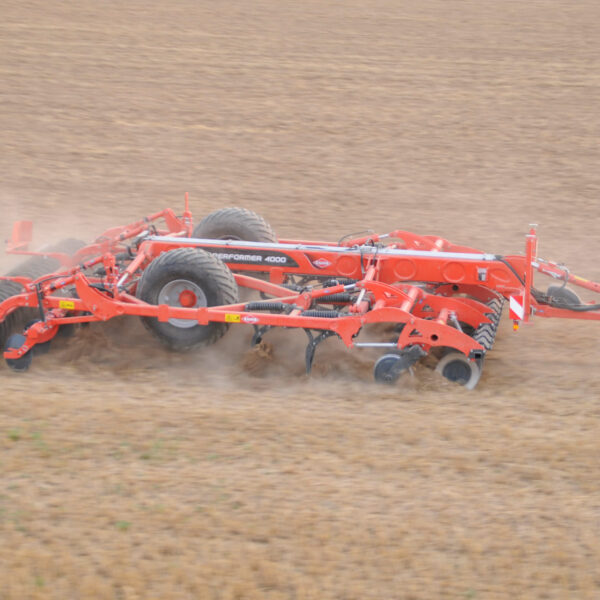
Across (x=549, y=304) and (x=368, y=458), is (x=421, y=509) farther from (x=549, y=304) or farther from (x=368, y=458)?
(x=549, y=304)

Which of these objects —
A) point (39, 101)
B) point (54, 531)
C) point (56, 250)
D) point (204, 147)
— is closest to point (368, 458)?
point (54, 531)

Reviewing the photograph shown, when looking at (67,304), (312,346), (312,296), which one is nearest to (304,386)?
(312,346)

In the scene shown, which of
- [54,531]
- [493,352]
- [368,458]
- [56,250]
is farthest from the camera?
[56,250]

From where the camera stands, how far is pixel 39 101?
52.3 feet

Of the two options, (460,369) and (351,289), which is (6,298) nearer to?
(351,289)

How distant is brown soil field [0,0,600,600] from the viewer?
4730mm

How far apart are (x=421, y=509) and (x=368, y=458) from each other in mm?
706

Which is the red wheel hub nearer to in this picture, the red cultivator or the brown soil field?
the red cultivator

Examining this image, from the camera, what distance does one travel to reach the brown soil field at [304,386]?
186 inches

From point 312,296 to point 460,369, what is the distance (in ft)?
4.41

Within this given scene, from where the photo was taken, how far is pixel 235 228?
8688mm

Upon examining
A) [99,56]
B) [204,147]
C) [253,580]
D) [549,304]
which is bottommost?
[253,580]

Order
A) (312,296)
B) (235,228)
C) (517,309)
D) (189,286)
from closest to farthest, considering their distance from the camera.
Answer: (517,309) → (312,296) → (189,286) → (235,228)

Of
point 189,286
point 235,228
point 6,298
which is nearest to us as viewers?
point 189,286
